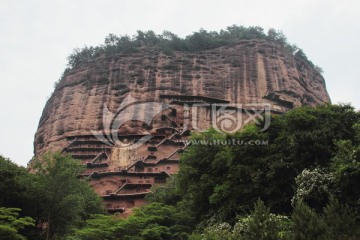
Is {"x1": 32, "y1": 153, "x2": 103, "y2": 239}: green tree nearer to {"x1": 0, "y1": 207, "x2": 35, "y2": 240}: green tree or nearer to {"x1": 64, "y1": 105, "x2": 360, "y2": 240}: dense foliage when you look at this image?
{"x1": 64, "y1": 105, "x2": 360, "y2": 240}: dense foliage

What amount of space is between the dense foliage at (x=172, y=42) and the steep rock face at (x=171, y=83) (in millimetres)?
1444

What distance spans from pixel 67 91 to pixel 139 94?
8.62m

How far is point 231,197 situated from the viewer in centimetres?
1875

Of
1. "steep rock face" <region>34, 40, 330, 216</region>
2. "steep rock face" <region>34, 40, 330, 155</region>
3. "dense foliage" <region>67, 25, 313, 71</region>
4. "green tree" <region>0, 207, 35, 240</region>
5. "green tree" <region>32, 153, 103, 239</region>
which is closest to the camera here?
"green tree" <region>0, 207, 35, 240</region>

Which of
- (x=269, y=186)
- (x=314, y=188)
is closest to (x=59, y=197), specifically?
(x=269, y=186)

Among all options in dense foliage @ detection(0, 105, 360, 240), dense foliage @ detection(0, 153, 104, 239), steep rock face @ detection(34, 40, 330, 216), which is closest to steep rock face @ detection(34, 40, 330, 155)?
steep rock face @ detection(34, 40, 330, 216)

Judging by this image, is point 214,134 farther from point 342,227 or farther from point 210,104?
point 210,104

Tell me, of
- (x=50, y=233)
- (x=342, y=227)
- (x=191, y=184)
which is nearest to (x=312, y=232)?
(x=342, y=227)

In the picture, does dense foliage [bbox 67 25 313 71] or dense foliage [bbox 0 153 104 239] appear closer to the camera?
dense foliage [bbox 0 153 104 239]

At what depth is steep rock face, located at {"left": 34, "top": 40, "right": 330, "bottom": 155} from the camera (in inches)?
1829

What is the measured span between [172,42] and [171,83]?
850 cm

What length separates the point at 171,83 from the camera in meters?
47.9

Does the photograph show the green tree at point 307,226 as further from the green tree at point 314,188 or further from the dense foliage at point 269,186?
the green tree at point 314,188

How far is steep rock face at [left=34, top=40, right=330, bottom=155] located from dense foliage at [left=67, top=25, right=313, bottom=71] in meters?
1.44
